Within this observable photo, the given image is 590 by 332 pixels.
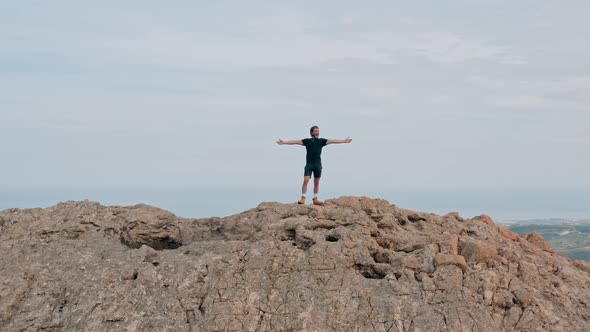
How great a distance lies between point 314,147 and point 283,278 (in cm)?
462

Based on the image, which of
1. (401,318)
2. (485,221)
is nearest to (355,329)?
(401,318)

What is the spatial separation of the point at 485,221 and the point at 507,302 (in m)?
4.61

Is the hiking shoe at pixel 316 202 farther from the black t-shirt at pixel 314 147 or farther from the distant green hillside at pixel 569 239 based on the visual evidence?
the distant green hillside at pixel 569 239

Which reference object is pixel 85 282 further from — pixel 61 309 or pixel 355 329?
pixel 355 329

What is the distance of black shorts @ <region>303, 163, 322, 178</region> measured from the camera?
51.3 ft

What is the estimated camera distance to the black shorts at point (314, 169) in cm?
1563

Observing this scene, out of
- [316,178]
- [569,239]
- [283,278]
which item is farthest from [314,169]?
[569,239]

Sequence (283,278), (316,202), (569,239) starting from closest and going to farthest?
(283,278), (316,202), (569,239)

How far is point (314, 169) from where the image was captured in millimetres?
15711

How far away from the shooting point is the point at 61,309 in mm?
11578

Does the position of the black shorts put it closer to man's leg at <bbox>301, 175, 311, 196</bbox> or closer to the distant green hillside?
man's leg at <bbox>301, 175, 311, 196</bbox>

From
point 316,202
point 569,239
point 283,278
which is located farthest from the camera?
point 569,239

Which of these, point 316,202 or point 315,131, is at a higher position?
point 315,131

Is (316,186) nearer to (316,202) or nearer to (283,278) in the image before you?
(316,202)
